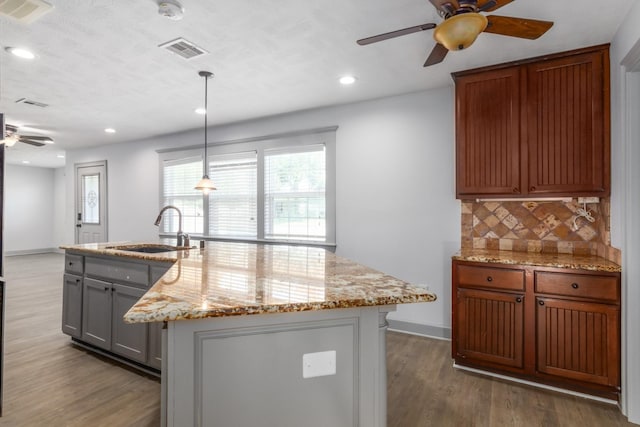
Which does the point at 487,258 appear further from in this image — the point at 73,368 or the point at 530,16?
the point at 73,368

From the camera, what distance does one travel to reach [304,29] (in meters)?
2.34

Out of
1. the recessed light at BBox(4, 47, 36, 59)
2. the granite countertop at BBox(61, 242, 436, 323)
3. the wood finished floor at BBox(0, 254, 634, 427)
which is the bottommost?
the wood finished floor at BBox(0, 254, 634, 427)

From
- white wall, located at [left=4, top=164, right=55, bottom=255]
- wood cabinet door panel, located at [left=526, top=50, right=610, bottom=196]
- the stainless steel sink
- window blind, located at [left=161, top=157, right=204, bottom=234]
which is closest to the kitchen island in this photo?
the stainless steel sink

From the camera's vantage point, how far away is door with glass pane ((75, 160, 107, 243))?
6.50 metres

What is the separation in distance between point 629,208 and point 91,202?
8.17 m

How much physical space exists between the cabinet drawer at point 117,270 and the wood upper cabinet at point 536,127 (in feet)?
9.13

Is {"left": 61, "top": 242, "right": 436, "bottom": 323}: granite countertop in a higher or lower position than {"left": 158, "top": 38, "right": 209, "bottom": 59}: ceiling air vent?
lower

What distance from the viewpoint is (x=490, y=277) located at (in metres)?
2.60

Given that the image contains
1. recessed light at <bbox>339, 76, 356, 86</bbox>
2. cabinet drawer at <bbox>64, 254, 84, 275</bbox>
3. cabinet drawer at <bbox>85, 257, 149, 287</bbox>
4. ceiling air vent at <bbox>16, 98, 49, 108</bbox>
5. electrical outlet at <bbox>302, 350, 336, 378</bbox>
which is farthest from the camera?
ceiling air vent at <bbox>16, 98, 49, 108</bbox>

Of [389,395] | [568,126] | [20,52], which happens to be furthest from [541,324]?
[20,52]

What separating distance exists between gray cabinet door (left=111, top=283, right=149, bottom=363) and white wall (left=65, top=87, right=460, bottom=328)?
7.43 feet

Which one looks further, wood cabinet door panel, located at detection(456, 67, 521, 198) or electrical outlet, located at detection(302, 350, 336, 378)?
wood cabinet door panel, located at detection(456, 67, 521, 198)

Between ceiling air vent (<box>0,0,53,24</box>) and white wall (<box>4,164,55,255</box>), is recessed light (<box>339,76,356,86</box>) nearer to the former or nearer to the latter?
ceiling air vent (<box>0,0,53,24</box>)

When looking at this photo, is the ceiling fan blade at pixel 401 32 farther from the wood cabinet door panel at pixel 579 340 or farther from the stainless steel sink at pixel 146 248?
the stainless steel sink at pixel 146 248
